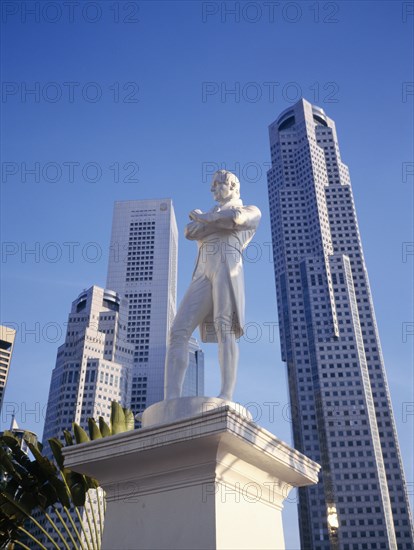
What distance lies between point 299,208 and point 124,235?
170 feet

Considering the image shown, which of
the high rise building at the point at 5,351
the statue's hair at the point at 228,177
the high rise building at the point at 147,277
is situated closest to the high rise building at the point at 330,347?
the high rise building at the point at 147,277

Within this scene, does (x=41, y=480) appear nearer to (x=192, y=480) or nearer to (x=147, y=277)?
(x=192, y=480)

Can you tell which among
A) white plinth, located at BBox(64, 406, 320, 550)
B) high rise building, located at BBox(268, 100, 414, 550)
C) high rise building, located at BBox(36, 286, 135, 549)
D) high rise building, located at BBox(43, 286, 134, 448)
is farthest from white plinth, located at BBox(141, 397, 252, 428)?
high rise building, located at BBox(43, 286, 134, 448)

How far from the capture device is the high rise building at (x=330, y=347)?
94.1m

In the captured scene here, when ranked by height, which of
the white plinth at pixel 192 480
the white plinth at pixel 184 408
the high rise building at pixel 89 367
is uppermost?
the high rise building at pixel 89 367

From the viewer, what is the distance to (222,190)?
320 inches

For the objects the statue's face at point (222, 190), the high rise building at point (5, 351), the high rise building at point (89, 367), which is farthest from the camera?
the high rise building at point (5, 351)

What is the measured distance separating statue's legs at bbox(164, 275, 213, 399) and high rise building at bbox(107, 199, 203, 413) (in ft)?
426

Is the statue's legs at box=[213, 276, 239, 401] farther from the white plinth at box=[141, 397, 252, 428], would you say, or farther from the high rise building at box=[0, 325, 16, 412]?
the high rise building at box=[0, 325, 16, 412]

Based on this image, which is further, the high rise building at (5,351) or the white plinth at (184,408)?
the high rise building at (5,351)

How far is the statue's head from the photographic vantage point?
8.14 meters

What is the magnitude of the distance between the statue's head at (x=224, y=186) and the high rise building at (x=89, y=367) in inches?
3959

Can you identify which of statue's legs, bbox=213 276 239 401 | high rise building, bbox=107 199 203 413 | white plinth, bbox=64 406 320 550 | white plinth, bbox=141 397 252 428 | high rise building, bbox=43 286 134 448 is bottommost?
white plinth, bbox=64 406 320 550

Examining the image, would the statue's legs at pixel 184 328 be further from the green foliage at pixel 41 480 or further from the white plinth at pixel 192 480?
the green foliage at pixel 41 480
